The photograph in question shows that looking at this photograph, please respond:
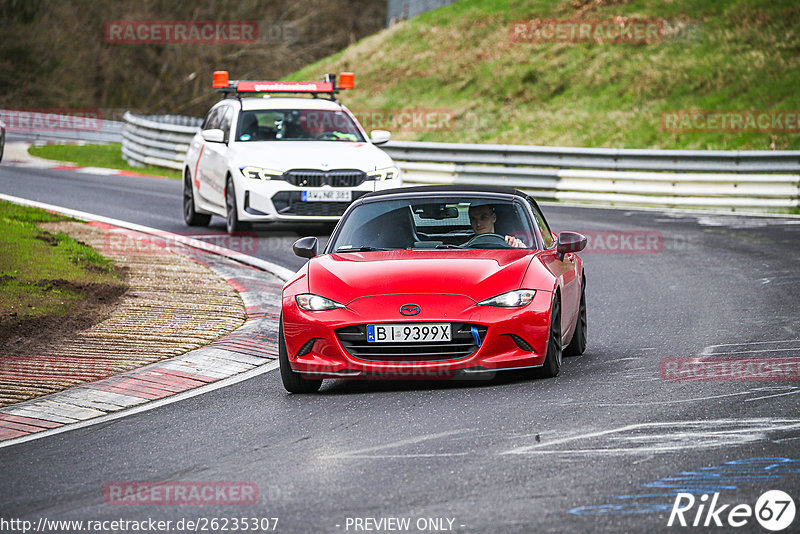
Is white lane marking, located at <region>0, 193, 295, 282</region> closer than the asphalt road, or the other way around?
the asphalt road

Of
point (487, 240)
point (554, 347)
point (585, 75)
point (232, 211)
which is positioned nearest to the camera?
point (554, 347)

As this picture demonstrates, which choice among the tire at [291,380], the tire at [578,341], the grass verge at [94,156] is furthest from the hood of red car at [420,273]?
the grass verge at [94,156]

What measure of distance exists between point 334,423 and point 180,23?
58.5 meters

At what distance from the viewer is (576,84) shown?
124 feet

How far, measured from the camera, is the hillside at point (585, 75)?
3212 cm

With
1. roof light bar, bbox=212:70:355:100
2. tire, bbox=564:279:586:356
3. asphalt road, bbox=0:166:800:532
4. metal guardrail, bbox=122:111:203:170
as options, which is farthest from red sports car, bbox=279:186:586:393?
metal guardrail, bbox=122:111:203:170

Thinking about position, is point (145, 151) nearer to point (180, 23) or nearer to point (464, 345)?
point (464, 345)

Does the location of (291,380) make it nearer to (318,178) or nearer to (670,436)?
(670,436)

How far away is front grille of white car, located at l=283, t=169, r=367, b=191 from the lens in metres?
16.5

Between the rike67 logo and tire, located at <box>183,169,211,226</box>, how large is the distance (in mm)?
13544

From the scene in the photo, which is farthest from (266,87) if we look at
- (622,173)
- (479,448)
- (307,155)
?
(479,448)

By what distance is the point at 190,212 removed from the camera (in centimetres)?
1853

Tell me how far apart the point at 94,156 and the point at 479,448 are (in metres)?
29.1

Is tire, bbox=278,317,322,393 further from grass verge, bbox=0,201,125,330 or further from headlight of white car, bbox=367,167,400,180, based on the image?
headlight of white car, bbox=367,167,400,180
